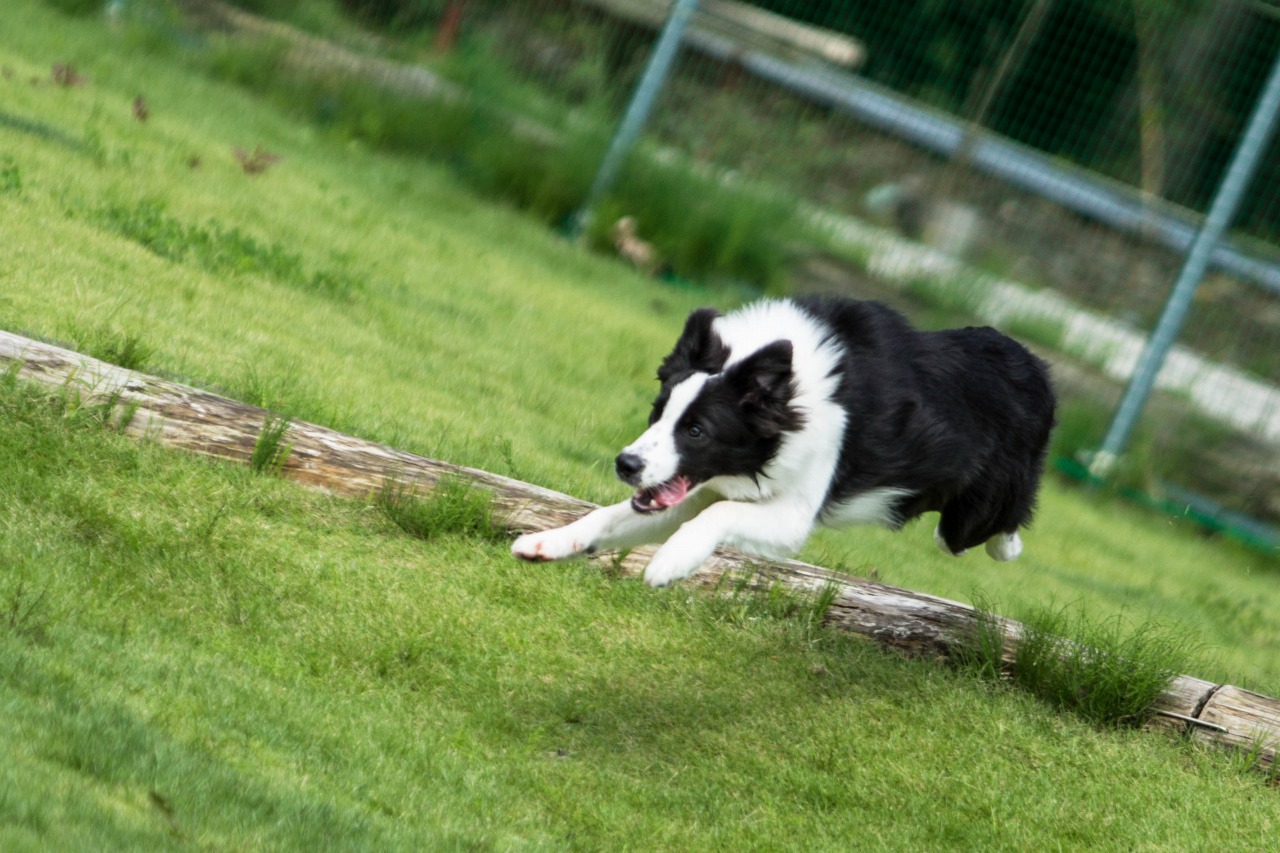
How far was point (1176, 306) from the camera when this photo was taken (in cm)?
1081

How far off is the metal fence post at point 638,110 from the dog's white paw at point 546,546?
7.41 meters

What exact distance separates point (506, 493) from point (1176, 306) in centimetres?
726

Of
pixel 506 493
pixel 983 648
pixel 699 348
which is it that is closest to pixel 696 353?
pixel 699 348

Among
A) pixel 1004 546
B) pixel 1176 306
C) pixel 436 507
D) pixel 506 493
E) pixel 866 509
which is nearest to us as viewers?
pixel 866 509

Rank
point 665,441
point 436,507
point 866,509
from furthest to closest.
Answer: point 436,507 < point 866,509 < point 665,441

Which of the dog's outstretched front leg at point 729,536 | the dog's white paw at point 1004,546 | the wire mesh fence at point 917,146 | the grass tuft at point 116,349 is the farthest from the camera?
the wire mesh fence at point 917,146

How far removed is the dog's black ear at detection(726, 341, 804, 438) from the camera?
14.1 feet

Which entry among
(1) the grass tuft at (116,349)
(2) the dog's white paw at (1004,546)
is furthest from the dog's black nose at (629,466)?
(2) the dog's white paw at (1004,546)

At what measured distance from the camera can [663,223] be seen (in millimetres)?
11562

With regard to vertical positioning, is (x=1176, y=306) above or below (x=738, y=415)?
above

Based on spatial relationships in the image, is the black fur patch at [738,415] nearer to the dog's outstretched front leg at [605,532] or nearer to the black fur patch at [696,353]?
the black fur patch at [696,353]

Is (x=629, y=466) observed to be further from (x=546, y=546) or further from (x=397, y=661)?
(x=397, y=661)

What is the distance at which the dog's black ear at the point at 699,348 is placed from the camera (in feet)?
14.7

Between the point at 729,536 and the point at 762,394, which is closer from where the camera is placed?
the point at 729,536
